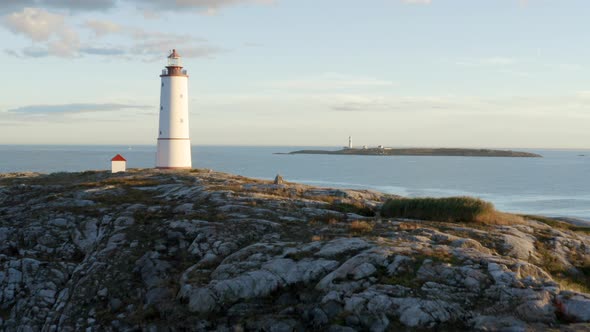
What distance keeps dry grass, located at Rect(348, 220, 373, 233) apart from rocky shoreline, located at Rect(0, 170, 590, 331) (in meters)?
0.09

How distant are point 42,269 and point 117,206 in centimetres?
532

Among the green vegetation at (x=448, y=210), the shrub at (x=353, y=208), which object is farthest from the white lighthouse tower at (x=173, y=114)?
the green vegetation at (x=448, y=210)

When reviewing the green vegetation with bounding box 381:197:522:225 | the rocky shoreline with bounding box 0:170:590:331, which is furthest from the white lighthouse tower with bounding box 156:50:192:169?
the green vegetation with bounding box 381:197:522:225

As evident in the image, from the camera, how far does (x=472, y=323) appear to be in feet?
43.3

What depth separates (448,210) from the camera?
78.6ft

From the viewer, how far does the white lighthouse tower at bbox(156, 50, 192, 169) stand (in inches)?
1932

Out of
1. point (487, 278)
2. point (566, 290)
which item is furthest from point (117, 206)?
point (566, 290)

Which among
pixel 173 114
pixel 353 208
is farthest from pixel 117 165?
pixel 353 208

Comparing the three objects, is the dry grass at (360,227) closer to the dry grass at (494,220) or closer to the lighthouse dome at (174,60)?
the dry grass at (494,220)

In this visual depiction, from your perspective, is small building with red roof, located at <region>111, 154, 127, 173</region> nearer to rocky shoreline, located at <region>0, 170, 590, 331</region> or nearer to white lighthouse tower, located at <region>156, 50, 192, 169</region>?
white lighthouse tower, located at <region>156, 50, 192, 169</region>

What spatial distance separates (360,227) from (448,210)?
5.92 meters

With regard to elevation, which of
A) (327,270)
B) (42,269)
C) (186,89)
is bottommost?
(42,269)

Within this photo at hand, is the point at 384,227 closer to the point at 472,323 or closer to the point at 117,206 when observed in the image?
the point at 472,323

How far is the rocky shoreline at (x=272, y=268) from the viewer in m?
14.1
